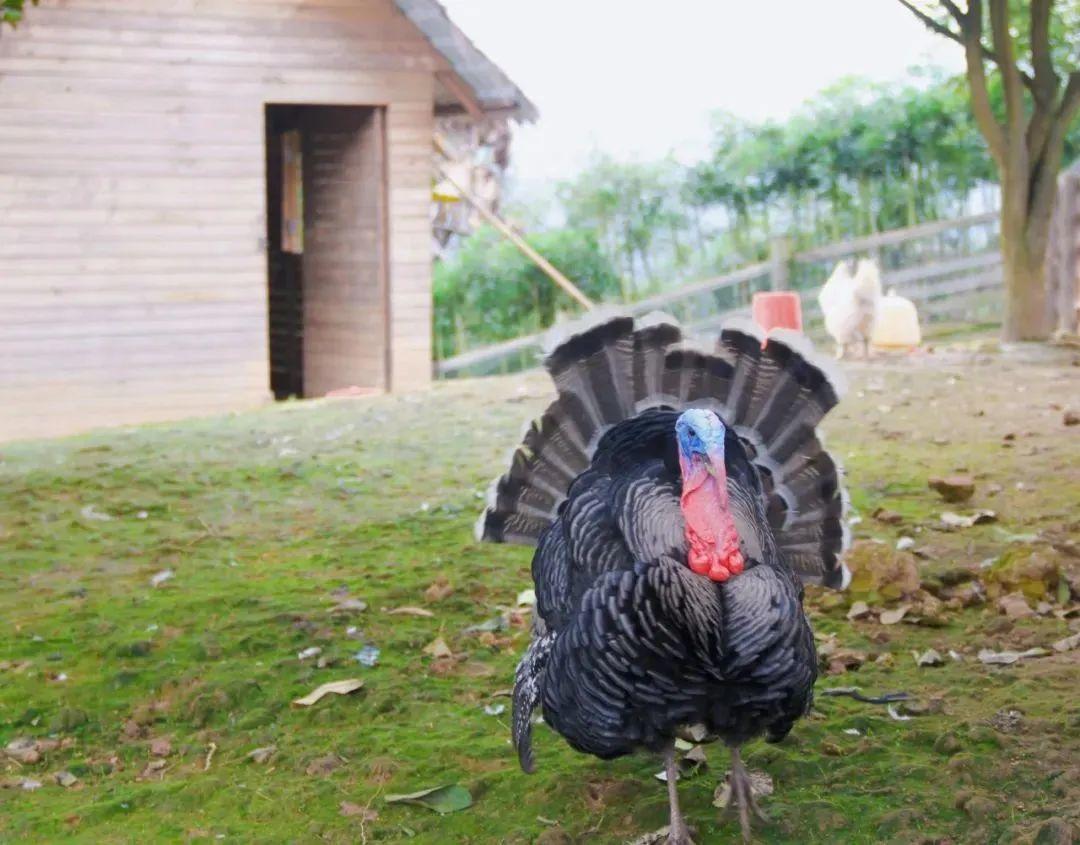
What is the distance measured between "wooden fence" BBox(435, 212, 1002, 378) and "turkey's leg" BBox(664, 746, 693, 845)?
13.2 m

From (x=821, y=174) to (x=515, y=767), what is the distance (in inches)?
618

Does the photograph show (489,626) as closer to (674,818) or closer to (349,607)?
(349,607)

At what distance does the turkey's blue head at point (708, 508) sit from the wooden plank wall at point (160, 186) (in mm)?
9842

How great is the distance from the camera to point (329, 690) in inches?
172

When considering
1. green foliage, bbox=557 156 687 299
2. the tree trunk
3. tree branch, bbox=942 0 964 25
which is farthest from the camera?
green foliage, bbox=557 156 687 299

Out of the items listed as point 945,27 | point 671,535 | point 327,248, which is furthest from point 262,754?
point 327,248

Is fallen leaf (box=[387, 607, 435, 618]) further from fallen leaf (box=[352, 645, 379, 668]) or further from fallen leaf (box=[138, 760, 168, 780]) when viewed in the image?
fallen leaf (box=[138, 760, 168, 780])

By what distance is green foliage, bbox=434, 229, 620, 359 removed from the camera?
1814 centimetres

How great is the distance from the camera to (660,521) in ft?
10.4

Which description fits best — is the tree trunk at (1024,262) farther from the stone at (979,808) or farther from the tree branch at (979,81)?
the stone at (979,808)

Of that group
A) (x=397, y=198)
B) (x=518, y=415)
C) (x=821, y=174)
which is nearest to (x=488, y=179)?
(x=821, y=174)

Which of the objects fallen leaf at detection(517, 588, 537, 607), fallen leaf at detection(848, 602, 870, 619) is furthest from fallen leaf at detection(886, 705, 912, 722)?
fallen leaf at detection(517, 588, 537, 607)

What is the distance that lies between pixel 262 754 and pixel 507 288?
14.5m

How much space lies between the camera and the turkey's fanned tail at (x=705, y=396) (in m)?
3.77
